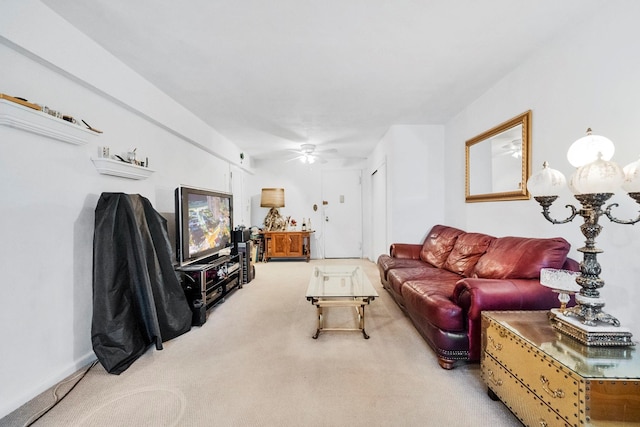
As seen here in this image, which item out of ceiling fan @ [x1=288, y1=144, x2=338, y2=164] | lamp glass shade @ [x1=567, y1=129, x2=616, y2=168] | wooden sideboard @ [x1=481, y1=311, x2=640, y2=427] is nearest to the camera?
wooden sideboard @ [x1=481, y1=311, x2=640, y2=427]

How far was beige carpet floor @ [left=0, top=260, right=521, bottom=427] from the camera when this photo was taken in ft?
4.63

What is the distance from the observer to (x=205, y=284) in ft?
8.99

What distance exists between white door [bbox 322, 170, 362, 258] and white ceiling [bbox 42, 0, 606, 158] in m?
2.88

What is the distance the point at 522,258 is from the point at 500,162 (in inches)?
45.0

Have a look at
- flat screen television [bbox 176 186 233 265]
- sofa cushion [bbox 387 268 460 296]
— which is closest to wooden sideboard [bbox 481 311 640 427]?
sofa cushion [bbox 387 268 460 296]

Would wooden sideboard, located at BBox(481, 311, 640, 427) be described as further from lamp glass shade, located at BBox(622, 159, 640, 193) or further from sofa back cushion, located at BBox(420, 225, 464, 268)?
sofa back cushion, located at BBox(420, 225, 464, 268)

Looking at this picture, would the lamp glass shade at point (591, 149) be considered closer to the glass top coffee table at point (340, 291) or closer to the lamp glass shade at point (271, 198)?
the glass top coffee table at point (340, 291)

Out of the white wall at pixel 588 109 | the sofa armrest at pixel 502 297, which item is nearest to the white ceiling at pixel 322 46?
the white wall at pixel 588 109

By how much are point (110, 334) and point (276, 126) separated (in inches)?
119

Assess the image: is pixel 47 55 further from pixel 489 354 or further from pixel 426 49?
pixel 489 354

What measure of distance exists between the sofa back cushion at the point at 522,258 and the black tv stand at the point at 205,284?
259 centimetres

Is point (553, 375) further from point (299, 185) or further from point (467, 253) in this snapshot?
point (299, 185)

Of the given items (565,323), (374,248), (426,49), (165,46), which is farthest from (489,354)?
(374,248)

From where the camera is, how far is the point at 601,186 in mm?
1159
